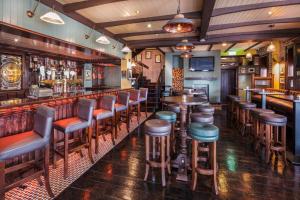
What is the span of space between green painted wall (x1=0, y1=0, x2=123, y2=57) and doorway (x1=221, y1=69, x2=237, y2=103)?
857 centimetres

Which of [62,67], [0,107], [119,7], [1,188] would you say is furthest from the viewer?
[62,67]

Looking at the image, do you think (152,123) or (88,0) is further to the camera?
(88,0)

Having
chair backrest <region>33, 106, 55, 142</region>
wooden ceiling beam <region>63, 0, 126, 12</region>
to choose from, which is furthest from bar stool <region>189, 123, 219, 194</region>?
wooden ceiling beam <region>63, 0, 126, 12</region>

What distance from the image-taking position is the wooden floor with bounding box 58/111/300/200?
2215 mm

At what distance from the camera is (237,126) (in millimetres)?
5574

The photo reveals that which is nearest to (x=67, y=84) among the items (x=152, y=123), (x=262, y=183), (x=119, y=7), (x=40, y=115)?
(x=119, y=7)

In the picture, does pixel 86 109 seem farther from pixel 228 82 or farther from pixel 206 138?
pixel 228 82

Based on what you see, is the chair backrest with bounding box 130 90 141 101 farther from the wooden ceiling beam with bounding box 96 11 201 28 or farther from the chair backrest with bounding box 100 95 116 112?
the wooden ceiling beam with bounding box 96 11 201 28

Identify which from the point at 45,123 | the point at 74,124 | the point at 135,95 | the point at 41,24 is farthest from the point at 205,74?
the point at 45,123

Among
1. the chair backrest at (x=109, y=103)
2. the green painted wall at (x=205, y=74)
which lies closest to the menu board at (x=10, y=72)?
the chair backrest at (x=109, y=103)

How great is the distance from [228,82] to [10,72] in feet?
35.8

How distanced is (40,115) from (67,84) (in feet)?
8.71

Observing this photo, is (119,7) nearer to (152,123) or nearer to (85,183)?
(152,123)

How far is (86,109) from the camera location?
2838mm
